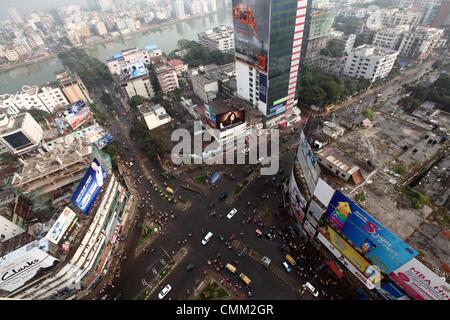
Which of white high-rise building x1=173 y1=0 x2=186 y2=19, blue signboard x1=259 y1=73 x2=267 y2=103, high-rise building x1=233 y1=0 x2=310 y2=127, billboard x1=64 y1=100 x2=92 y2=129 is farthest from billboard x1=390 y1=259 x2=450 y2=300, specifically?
white high-rise building x1=173 y1=0 x2=186 y2=19

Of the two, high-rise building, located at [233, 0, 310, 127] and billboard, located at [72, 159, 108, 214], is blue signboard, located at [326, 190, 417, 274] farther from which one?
billboard, located at [72, 159, 108, 214]

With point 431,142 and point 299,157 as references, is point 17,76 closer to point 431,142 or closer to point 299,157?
point 299,157

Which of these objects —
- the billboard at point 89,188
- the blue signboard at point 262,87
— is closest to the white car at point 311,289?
the billboard at point 89,188

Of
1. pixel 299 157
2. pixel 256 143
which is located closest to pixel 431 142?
pixel 299 157

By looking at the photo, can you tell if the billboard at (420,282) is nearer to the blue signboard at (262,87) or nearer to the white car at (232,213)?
the white car at (232,213)

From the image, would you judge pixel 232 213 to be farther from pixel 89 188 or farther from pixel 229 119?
pixel 89 188

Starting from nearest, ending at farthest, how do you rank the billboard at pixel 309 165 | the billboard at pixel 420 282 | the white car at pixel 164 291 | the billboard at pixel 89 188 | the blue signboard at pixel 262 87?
1. the billboard at pixel 420 282
2. the billboard at pixel 309 165
3. the white car at pixel 164 291
4. the billboard at pixel 89 188
5. the blue signboard at pixel 262 87

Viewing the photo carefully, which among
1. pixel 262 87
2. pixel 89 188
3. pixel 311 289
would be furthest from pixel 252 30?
pixel 311 289
